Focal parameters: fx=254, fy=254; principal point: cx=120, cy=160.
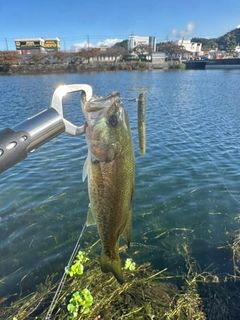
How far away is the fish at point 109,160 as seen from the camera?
6.02 ft

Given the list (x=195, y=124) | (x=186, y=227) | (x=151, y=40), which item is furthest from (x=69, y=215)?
(x=151, y=40)

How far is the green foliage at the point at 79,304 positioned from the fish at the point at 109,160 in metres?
2.30

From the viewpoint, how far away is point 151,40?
14962cm

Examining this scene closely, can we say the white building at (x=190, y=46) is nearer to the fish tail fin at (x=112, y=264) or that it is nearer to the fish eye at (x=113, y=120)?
the fish eye at (x=113, y=120)

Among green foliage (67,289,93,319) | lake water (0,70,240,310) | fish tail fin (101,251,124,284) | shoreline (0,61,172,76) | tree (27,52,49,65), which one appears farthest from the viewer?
tree (27,52,49,65)

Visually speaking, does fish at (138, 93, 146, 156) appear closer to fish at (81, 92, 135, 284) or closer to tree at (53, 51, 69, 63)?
fish at (81, 92, 135, 284)

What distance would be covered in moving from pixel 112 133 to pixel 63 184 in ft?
23.2

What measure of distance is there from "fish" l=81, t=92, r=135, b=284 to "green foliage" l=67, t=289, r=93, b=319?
230 cm

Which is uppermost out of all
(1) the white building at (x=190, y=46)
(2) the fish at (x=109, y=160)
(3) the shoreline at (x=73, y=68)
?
(1) the white building at (x=190, y=46)

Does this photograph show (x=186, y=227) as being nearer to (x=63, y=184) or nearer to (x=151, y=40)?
(x=63, y=184)

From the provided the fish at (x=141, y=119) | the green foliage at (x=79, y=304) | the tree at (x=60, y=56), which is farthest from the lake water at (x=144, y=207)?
the tree at (x=60, y=56)

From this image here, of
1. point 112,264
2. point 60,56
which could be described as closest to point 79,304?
point 112,264

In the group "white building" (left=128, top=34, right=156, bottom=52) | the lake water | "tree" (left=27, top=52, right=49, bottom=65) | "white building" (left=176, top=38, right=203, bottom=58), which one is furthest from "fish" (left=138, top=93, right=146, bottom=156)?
"white building" (left=176, top=38, right=203, bottom=58)

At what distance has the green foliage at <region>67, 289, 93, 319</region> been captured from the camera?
3664 millimetres
